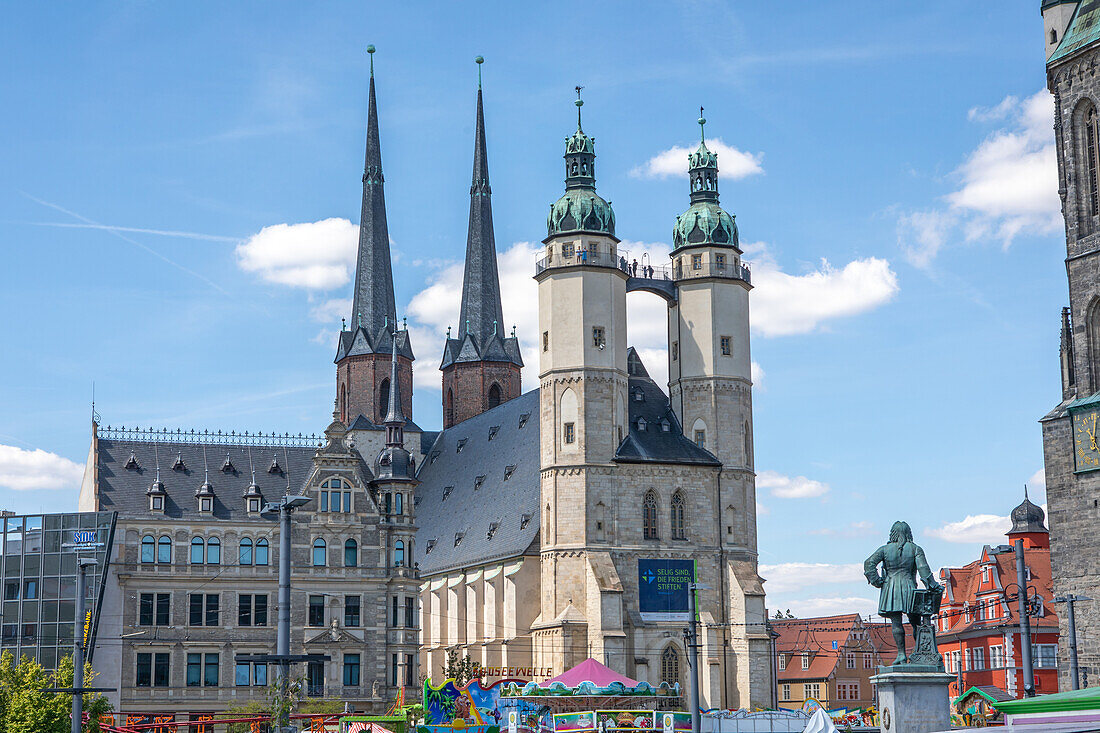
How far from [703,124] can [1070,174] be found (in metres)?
28.8

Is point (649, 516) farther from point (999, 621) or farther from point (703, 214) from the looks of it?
point (999, 621)

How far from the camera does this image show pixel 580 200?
8556 centimetres

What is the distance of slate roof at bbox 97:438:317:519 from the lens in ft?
245

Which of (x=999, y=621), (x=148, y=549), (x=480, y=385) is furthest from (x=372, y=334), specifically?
(x=999, y=621)

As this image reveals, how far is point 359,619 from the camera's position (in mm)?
74312

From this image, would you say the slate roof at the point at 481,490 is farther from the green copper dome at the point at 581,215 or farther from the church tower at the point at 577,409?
the green copper dome at the point at 581,215

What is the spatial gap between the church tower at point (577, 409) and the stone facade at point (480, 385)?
31.8m

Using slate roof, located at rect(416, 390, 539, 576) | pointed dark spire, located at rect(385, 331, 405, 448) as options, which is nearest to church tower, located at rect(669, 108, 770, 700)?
slate roof, located at rect(416, 390, 539, 576)

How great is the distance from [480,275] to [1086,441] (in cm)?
6343

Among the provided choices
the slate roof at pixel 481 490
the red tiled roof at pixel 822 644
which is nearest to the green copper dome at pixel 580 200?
the slate roof at pixel 481 490

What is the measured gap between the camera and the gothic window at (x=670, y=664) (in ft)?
265

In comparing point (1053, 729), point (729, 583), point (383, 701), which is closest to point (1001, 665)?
point (729, 583)

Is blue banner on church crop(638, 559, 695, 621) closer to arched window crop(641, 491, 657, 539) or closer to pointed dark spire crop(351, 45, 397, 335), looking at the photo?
arched window crop(641, 491, 657, 539)

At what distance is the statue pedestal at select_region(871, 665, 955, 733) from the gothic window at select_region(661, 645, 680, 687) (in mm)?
51739
